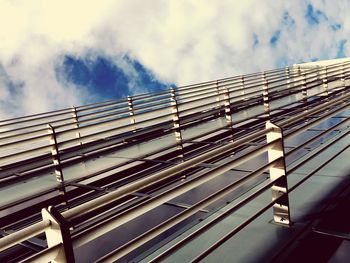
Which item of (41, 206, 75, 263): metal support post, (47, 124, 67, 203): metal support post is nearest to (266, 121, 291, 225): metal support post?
(41, 206, 75, 263): metal support post

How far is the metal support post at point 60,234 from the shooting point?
2.06m

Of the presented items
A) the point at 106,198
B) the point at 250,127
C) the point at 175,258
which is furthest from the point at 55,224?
the point at 250,127

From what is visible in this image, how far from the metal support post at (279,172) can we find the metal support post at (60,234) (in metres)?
2.25

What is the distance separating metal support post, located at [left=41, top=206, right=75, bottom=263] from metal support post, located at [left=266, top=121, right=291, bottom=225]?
225 cm

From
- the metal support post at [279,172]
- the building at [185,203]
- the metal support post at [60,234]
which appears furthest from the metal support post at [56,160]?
the metal support post at [60,234]

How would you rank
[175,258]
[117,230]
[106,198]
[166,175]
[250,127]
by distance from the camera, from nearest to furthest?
[106,198] → [166,175] → [175,258] → [117,230] → [250,127]

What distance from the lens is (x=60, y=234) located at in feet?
6.77

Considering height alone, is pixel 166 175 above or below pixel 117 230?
above

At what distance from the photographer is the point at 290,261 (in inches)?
130

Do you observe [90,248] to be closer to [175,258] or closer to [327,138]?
[175,258]

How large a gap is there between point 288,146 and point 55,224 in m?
6.09

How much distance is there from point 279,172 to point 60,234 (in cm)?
235

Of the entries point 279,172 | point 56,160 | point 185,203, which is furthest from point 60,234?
point 56,160

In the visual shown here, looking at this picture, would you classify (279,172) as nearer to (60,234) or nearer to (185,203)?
(185,203)
